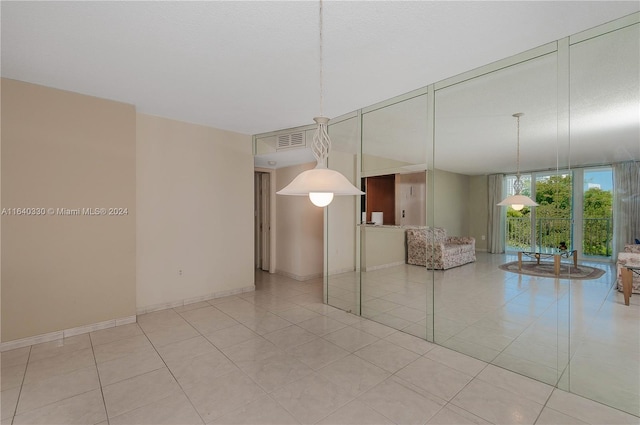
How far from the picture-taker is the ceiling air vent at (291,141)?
4.79m

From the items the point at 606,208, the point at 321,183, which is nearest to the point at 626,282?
the point at 606,208

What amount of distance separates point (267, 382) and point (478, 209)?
2602mm

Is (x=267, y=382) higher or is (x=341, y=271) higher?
(x=341, y=271)

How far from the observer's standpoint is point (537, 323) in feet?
Answer: 8.45

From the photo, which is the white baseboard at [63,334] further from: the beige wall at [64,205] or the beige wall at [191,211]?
the beige wall at [191,211]

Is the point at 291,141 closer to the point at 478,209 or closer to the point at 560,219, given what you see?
the point at 478,209

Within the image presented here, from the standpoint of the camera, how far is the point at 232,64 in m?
2.77

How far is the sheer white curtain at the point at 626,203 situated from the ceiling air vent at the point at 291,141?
12.2ft

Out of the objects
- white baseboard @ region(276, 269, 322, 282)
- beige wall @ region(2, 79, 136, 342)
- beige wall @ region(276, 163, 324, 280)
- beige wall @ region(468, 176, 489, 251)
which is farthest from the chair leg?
beige wall @ region(2, 79, 136, 342)

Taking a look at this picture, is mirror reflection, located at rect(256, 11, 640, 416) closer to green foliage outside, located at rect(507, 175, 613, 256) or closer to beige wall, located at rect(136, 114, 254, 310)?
green foliage outside, located at rect(507, 175, 613, 256)

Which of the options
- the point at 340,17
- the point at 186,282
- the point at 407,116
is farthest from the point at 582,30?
the point at 186,282

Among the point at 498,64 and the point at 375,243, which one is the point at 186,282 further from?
the point at 498,64

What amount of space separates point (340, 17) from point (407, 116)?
5.84 ft

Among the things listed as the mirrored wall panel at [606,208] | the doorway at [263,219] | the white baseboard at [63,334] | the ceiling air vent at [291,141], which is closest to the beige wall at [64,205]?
the white baseboard at [63,334]
